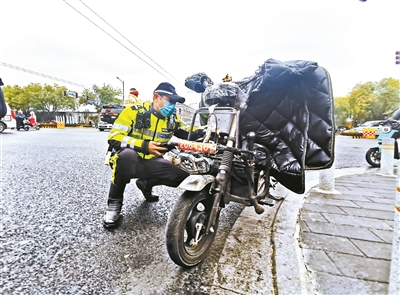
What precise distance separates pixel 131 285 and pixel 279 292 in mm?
1028

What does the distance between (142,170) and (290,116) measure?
164 cm

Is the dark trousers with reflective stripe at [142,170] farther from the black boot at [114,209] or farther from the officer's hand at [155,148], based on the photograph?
the officer's hand at [155,148]

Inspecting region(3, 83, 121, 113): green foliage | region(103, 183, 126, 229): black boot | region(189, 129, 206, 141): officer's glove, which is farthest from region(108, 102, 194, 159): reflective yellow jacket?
region(3, 83, 121, 113): green foliage

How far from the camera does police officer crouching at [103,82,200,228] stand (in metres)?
2.63

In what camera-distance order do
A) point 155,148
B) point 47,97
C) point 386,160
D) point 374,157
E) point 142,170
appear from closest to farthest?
point 155,148
point 142,170
point 386,160
point 374,157
point 47,97

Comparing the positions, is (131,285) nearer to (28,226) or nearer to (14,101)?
(28,226)

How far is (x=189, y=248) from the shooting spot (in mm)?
2078

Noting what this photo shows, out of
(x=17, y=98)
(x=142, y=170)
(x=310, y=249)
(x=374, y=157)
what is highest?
(x=17, y=98)

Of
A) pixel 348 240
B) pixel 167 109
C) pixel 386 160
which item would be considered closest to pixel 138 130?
pixel 167 109

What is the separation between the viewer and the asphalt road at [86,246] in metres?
1.79

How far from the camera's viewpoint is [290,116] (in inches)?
102

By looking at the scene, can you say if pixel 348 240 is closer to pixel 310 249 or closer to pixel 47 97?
pixel 310 249

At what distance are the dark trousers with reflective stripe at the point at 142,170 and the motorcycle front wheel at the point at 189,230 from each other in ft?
2.41

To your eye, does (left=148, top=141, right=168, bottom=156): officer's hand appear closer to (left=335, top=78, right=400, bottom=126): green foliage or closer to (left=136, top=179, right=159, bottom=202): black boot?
(left=136, top=179, right=159, bottom=202): black boot
